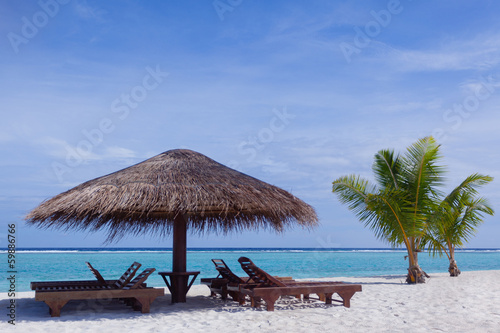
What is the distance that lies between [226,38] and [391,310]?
6.32 meters

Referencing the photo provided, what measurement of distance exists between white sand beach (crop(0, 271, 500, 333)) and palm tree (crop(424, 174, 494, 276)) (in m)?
3.47

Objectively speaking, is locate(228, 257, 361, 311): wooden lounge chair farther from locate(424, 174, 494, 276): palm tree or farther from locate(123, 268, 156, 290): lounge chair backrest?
locate(424, 174, 494, 276): palm tree

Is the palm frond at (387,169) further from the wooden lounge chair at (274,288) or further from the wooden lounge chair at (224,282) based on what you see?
the wooden lounge chair at (224,282)

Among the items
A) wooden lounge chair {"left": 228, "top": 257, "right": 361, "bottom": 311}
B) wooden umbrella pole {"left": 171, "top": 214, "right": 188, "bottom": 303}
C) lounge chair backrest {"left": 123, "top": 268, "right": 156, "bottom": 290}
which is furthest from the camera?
wooden umbrella pole {"left": 171, "top": 214, "right": 188, "bottom": 303}

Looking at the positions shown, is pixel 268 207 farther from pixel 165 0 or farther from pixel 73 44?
pixel 73 44

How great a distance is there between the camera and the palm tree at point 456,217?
1085 centimetres

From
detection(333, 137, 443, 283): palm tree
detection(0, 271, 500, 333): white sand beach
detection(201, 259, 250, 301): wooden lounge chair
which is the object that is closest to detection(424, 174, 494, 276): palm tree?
detection(333, 137, 443, 283): palm tree

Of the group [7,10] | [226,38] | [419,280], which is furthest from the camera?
[419,280]

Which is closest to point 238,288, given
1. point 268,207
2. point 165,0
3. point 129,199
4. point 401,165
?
point 268,207

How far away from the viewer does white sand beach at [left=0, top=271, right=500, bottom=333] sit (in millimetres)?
5070

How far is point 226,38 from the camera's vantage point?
32.7 feet

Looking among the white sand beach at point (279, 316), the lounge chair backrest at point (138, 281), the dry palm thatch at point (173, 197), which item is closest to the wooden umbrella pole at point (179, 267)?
the white sand beach at point (279, 316)

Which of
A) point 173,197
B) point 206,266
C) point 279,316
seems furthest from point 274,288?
point 206,266

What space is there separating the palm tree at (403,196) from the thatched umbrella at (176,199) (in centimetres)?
379
